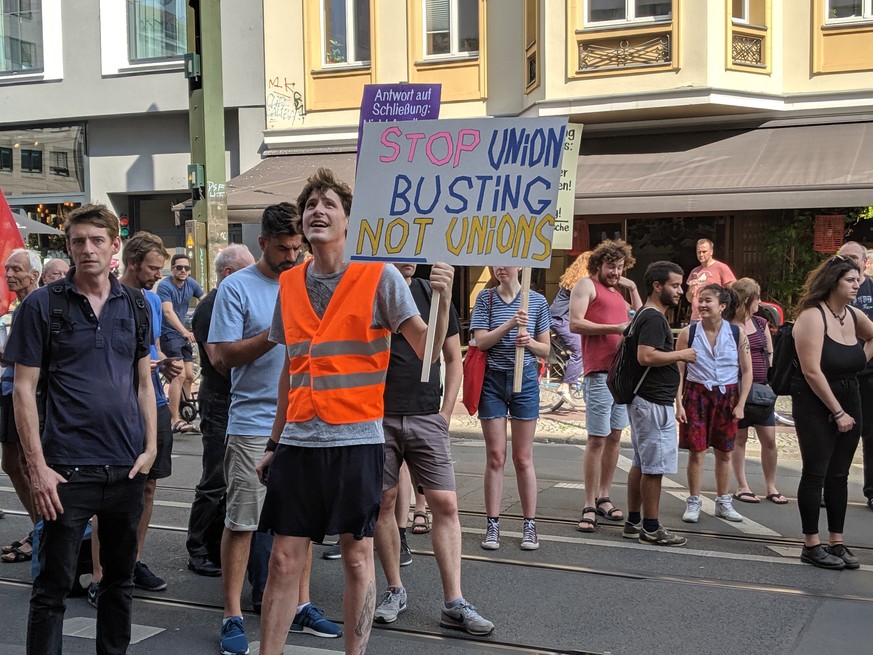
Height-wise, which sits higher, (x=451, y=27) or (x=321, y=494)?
(x=451, y=27)

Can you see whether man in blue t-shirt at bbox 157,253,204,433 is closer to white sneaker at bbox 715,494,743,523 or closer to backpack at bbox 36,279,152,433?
white sneaker at bbox 715,494,743,523

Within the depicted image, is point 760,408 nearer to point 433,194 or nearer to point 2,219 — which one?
point 433,194

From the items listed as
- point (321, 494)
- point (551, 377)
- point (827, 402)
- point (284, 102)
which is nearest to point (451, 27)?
point (284, 102)

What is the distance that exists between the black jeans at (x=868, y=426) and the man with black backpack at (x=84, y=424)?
534 cm

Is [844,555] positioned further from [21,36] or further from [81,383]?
[21,36]

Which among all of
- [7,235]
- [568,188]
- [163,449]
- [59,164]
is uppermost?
[59,164]

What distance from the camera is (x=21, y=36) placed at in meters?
20.1

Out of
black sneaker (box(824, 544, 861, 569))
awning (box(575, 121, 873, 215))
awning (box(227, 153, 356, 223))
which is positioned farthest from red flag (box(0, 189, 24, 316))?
awning (box(575, 121, 873, 215))

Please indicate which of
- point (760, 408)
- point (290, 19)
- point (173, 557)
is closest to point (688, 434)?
point (760, 408)

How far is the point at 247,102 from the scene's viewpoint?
18375 millimetres

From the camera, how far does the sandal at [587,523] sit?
6.73m

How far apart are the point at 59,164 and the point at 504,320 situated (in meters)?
15.7

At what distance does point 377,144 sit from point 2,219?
366 centimetres

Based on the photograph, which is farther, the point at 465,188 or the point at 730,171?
the point at 730,171
